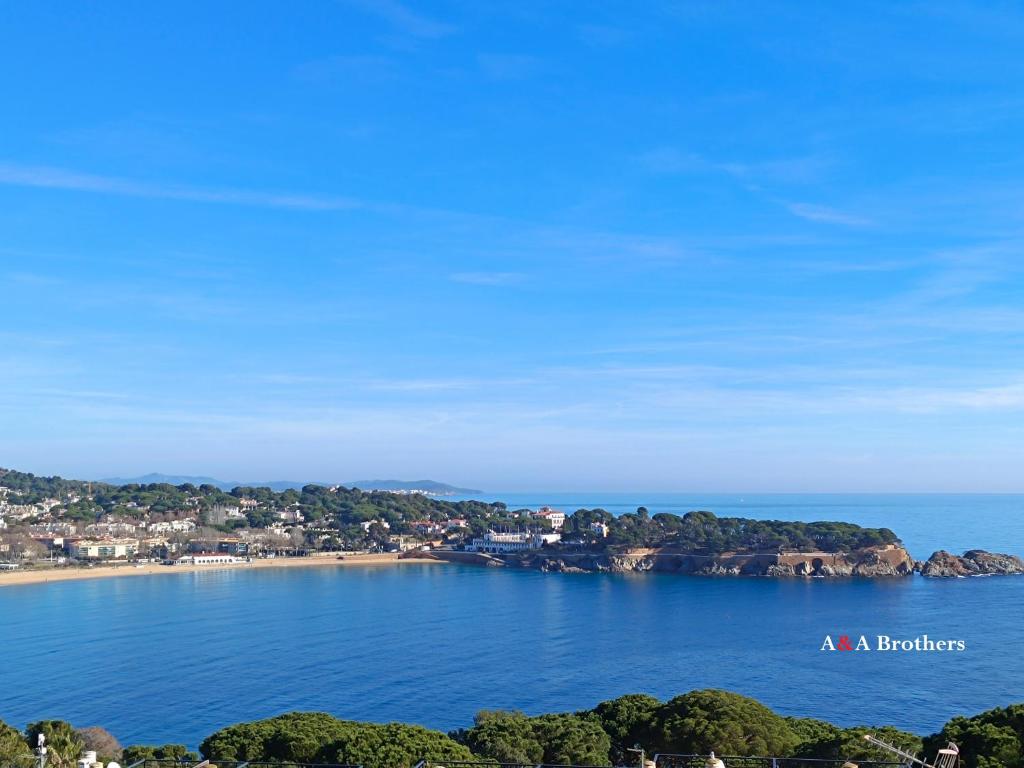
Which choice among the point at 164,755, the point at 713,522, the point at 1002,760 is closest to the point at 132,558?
the point at 713,522

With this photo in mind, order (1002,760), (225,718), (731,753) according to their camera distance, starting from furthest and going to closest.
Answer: (225,718) → (731,753) → (1002,760)

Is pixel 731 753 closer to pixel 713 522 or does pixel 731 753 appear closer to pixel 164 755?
pixel 164 755

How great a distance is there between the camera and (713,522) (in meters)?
75.2

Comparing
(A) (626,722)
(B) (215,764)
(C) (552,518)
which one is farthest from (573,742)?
(C) (552,518)

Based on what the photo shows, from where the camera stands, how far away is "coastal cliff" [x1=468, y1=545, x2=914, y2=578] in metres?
60.6

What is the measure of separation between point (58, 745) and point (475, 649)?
78.2 ft

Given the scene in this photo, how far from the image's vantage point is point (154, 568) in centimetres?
6719

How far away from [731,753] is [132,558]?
221 feet

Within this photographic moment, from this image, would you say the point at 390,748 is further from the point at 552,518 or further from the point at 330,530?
the point at 552,518

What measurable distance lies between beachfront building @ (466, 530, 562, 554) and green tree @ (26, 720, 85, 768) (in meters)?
63.3

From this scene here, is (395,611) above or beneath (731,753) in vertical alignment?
beneath

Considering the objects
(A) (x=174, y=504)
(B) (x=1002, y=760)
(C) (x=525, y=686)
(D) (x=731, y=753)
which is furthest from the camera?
(A) (x=174, y=504)

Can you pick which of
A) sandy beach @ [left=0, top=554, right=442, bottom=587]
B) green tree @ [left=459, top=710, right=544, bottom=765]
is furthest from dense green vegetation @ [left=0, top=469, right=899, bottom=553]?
green tree @ [left=459, top=710, right=544, bottom=765]

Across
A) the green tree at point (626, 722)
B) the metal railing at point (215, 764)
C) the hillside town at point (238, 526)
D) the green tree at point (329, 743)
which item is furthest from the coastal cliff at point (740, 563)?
the metal railing at point (215, 764)
